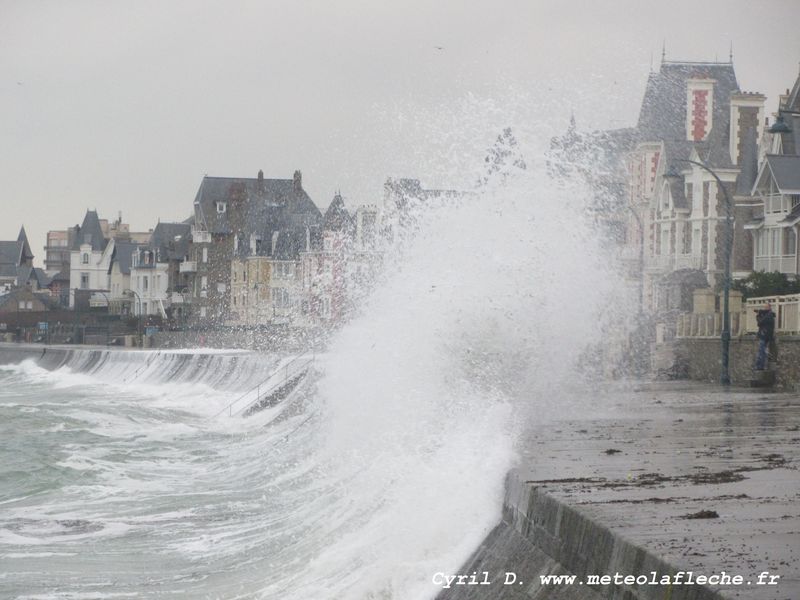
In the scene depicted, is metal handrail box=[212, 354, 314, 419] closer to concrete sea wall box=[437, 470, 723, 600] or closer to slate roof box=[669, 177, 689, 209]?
slate roof box=[669, 177, 689, 209]

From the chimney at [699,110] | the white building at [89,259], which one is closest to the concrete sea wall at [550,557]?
the chimney at [699,110]

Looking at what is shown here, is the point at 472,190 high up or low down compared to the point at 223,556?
up

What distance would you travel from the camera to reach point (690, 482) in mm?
9109

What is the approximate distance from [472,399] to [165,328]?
8953 centimetres

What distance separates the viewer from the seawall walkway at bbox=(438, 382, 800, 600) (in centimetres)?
609

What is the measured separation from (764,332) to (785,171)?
1946 centimetres

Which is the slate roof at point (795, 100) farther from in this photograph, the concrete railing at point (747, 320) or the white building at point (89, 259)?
the white building at point (89, 259)

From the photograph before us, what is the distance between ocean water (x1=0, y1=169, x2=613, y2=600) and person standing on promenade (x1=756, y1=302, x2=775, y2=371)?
5365 millimetres

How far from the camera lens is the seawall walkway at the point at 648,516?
6.09 metres

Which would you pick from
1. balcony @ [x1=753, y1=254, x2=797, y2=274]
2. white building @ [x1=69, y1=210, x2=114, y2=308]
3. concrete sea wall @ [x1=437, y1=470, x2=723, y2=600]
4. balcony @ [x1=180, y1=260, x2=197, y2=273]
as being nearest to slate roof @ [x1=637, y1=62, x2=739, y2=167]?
balcony @ [x1=753, y1=254, x2=797, y2=274]

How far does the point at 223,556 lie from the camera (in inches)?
464

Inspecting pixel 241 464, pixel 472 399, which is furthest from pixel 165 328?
pixel 472 399

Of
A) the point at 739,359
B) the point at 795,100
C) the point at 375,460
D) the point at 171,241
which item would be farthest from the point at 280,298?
the point at 375,460

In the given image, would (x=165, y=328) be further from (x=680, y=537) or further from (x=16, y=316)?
(x=680, y=537)
